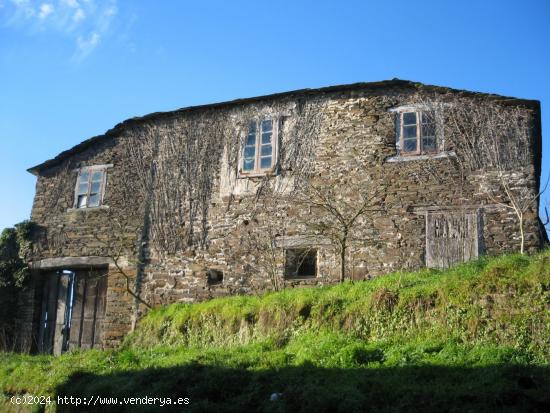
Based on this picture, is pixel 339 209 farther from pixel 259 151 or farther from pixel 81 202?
pixel 81 202

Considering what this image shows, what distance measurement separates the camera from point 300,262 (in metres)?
12.0

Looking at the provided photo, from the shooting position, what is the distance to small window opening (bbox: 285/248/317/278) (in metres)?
12.0

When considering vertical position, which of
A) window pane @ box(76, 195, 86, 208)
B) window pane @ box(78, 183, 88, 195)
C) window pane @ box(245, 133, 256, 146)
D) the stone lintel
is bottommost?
the stone lintel

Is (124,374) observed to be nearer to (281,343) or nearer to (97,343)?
(281,343)

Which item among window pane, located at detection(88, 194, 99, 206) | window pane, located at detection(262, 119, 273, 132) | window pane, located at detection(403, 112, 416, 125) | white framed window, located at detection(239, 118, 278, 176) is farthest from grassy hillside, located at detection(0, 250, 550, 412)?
window pane, located at detection(88, 194, 99, 206)

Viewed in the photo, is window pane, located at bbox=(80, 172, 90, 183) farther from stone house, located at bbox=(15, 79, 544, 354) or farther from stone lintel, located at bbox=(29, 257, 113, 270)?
stone lintel, located at bbox=(29, 257, 113, 270)

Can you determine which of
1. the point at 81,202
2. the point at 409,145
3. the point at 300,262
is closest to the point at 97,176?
the point at 81,202

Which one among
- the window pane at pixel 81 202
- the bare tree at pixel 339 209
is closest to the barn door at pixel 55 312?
the window pane at pixel 81 202

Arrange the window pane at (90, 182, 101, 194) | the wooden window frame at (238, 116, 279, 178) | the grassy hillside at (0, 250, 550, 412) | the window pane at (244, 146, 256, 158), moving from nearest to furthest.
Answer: the grassy hillside at (0, 250, 550, 412)
the wooden window frame at (238, 116, 279, 178)
the window pane at (244, 146, 256, 158)
the window pane at (90, 182, 101, 194)

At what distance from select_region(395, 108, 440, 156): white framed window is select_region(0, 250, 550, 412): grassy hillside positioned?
118 inches

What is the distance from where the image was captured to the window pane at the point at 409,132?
12.0 meters

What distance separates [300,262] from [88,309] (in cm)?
556

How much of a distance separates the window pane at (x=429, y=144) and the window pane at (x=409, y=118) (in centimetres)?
51

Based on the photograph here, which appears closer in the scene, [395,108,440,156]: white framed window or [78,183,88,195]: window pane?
[395,108,440,156]: white framed window
